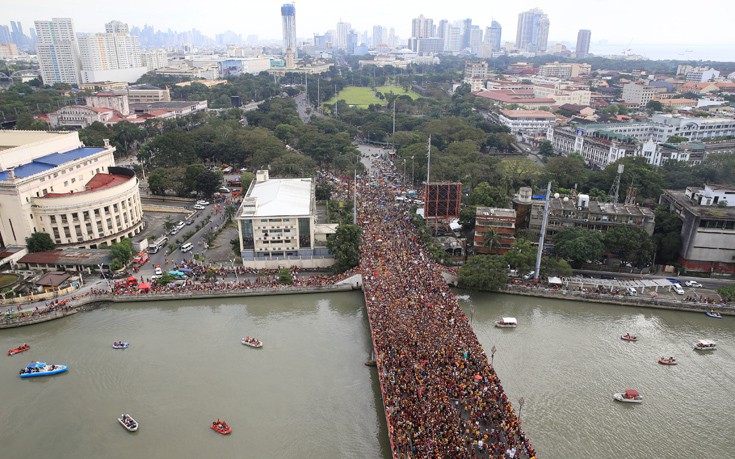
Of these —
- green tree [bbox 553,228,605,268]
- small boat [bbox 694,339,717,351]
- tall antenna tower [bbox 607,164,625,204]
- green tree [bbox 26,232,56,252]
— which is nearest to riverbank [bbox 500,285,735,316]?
green tree [bbox 553,228,605,268]

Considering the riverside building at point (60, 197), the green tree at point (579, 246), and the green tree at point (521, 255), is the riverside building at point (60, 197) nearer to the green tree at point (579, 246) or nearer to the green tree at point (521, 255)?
the green tree at point (521, 255)

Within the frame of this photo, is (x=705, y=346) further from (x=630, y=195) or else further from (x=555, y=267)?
(x=630, y=195)

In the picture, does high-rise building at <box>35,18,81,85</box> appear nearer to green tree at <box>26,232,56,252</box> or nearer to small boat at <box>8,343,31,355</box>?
green tree at <box>26,232,56,252</box>

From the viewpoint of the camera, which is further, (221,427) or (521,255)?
(521,255)

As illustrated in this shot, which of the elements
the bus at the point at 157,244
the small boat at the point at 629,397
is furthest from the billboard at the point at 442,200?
the bus at the point at 157,244

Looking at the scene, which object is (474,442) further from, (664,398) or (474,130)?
(474,130)

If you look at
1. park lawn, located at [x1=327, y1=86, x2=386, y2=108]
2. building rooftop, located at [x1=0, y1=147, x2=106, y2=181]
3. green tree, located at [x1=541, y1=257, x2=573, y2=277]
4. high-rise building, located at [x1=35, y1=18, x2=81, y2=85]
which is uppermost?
high-rise building, located at [x1=35, y1=18, x2=81, y2=85]

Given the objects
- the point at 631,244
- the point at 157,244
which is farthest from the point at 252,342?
the point at 631,244

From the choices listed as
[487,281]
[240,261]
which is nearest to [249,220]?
[240,261]
